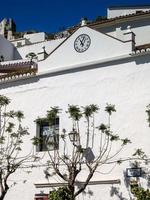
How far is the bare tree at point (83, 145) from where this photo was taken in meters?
16.6

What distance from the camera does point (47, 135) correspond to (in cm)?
1842

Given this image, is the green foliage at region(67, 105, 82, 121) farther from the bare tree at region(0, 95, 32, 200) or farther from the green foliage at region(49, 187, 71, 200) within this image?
the green foliage at region(49, 187, 71, 200)

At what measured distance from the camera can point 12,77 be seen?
19.9 m

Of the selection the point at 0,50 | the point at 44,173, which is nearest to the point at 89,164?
the point at 44,173

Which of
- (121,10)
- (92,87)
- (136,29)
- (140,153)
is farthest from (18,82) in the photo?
(121,10)

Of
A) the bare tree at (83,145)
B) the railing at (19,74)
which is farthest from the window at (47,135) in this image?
the railing at (19,74)

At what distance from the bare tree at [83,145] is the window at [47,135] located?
0.55 feet

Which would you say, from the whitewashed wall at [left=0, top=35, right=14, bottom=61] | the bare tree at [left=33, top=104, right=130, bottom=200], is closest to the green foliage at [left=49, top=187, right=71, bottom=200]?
the bare tree at [left=33, top=104, right=130, bottom=200]

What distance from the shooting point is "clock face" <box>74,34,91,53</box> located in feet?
60.3

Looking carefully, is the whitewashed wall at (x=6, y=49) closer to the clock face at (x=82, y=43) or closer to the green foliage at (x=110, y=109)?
the clock face at (x=82, y=43)

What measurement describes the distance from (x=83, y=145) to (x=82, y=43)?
4143mm

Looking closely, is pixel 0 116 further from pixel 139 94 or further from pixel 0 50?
pixel 0 50

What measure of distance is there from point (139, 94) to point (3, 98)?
5.48 meters

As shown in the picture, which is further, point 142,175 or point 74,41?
point 74,41
